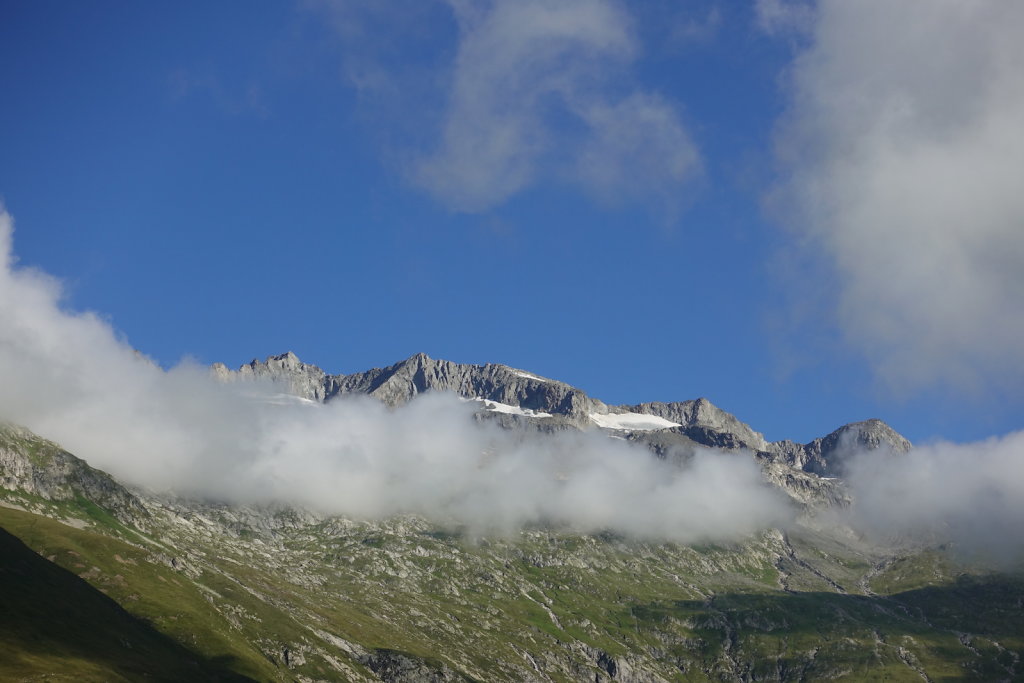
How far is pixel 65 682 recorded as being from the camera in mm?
188375

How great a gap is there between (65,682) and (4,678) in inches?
495

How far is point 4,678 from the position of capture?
180 meters
